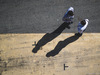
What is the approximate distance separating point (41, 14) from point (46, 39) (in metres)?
1.67

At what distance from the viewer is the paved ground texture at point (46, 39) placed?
6969 millimetres

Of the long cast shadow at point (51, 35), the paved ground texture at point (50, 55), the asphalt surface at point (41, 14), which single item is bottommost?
the paved ground texture at point (50, 55)

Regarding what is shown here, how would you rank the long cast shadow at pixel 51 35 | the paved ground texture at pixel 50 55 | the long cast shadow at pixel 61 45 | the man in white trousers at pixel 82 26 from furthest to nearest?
the long cast shadow at pixel 51 35
the long cast shadow at pixel 61 45
the paved ground texture at pixel 50 55
the man in white trousers at pixel 82 26

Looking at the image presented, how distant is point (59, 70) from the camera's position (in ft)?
22.6

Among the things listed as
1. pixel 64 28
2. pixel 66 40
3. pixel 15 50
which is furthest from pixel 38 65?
pixel 64 28

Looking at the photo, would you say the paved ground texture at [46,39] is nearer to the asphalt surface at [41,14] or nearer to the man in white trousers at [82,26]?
the asphalt surface at [41,14]

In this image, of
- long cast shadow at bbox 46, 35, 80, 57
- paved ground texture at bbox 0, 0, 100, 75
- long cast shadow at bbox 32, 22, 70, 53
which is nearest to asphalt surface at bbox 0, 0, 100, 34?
paved ground texture at bbox 0, 0, 100, 75

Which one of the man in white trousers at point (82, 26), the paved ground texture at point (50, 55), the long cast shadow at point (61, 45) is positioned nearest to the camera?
the man in white trousers at point (82, 26)

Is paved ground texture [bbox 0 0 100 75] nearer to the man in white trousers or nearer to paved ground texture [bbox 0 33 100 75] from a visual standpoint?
paved ground texture [bbox 0 33 100 75]

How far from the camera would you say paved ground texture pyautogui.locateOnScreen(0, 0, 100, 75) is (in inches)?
274

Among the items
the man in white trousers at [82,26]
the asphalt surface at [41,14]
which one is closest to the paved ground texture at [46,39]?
the asphalt surface at [41,14]

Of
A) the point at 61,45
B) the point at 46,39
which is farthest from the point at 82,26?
the point at 46,39

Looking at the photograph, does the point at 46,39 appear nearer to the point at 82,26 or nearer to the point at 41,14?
the point at 41,14

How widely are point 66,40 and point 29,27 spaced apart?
2.52 metres
